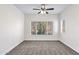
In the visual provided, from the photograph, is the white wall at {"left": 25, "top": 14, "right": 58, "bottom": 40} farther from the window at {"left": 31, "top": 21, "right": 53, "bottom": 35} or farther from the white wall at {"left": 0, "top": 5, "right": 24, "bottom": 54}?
the white wall at {"left": 0, "top": 5, "right": 24, "bottom": 54}

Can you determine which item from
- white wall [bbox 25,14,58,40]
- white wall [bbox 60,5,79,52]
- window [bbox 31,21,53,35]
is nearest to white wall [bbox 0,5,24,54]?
white wall [bbox 60,5,79,52]

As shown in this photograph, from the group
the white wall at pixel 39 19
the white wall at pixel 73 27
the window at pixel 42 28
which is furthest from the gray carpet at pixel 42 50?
the window at pixel 42 28

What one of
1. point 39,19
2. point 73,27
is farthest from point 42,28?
point 73,27

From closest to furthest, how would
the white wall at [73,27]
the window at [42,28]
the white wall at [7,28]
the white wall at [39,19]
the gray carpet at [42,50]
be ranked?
the white wall at [7,28], the gray carpet at [42,50], the white wall at [73,27], the white wall at [39,19], the window at [42,28]

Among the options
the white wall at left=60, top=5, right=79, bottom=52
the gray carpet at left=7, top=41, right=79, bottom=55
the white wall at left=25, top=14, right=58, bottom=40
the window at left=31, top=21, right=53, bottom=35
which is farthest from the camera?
the window at left=31, top=21, right=53, bottom=35

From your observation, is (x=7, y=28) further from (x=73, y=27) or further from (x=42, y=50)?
(x=73, y=27)

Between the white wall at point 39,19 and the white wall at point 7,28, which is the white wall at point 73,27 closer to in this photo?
the white wall at point 7,28

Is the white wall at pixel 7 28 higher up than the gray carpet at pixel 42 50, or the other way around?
the white wall at pixel 7 28
